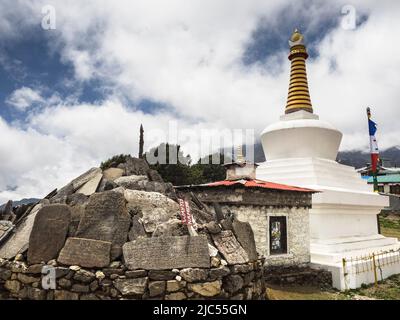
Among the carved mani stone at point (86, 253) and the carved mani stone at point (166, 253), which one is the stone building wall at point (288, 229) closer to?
the carved mani stone at point (166, 253)

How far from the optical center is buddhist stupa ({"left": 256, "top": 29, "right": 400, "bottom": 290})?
12141 millimetres

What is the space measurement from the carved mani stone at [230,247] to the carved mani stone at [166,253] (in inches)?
19.4

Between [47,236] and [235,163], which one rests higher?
[235,163]

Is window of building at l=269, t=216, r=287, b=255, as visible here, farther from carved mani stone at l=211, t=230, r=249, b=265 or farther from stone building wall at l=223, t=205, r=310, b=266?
carved mani stone at l=211, t=230, r=249, b=265

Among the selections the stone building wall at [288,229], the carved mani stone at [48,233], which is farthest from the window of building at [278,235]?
the carved mani stone at [48,233]

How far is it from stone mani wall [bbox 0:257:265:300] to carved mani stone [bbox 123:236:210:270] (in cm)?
10

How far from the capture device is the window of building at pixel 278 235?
37.0 feet

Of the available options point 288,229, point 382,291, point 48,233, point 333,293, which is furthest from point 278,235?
point 48,233

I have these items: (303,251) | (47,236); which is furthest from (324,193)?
(47,236)

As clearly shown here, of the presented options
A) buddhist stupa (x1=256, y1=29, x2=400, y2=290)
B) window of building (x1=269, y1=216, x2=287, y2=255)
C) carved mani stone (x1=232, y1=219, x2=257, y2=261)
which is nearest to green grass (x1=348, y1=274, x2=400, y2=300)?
buddhist stupa (x1=256, y1=29, x2=400, y2=290)

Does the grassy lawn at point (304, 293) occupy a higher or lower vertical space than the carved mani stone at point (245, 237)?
lower
